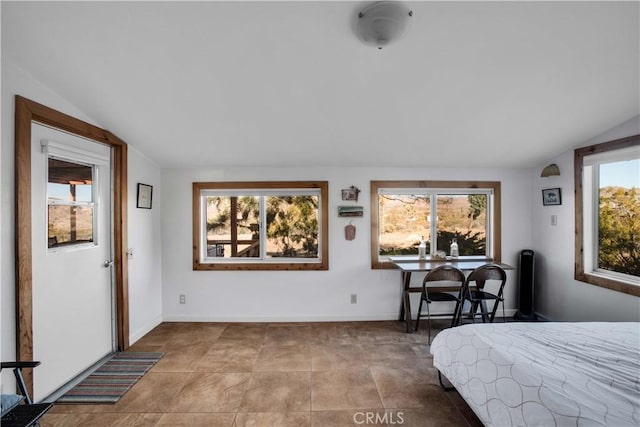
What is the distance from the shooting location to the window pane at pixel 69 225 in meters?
2.17

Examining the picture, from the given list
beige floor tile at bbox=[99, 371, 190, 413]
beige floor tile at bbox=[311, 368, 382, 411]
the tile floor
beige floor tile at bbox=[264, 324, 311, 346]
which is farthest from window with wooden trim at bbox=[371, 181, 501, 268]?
beige floor tile at bbox=[99, 371, 190, 413]

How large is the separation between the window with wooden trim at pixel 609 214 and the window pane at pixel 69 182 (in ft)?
16.1

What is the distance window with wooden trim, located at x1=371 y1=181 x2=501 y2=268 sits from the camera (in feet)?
12.0

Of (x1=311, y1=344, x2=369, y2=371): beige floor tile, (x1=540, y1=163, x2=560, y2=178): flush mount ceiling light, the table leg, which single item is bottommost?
(x1=311, y1=344, x2=369, y2=371): beige floor tile

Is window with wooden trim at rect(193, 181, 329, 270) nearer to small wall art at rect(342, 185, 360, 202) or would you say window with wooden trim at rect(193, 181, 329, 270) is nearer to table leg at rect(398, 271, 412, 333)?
small wall art at rect(342, 185, 360, 202)

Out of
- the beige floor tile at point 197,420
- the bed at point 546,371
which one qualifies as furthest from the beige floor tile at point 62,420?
the bed at point 546,371

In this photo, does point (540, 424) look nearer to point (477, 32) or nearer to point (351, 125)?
point (477, 32)

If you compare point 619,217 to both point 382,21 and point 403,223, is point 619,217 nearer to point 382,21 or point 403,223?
point 403,223

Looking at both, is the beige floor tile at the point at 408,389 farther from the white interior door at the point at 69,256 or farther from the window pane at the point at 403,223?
the white interior door at the point at 69,256

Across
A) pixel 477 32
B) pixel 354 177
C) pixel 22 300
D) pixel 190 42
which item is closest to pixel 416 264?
pixel 354 177

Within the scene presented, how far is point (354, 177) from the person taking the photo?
3.58 metres

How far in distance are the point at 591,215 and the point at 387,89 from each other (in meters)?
2.72

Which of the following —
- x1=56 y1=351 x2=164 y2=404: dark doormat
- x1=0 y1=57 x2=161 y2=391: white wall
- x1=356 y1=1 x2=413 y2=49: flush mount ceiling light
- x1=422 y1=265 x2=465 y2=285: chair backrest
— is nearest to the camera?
x1=356 y1=1 x2=413 y2=49: flush mount ceiling light

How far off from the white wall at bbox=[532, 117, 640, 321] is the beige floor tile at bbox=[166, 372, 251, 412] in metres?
3.50
